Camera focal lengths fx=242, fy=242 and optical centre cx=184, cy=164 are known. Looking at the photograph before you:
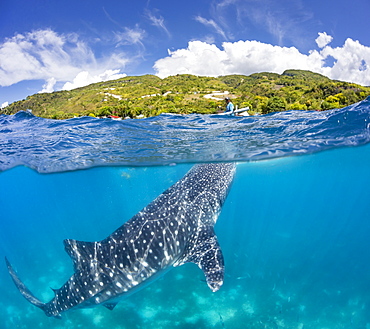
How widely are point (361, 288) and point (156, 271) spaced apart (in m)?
10.2

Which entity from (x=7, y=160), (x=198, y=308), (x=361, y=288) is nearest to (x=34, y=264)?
(x=7, y=160)

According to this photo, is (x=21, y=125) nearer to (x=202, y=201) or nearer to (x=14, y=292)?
(x=14, y=292)

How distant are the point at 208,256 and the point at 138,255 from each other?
1809 millimetres

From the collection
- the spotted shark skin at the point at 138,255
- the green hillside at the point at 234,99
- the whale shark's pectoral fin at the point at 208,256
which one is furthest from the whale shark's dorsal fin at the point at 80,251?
the green hillside at the point at 234,99

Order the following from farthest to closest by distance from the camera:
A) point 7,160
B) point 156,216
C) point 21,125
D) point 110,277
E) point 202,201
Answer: point 7,160
point 21,125
point 202,201
point 156,216
point 110,277

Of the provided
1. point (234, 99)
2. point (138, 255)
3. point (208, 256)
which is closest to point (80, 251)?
point (138, 255)

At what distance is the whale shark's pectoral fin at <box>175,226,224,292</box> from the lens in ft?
18.7

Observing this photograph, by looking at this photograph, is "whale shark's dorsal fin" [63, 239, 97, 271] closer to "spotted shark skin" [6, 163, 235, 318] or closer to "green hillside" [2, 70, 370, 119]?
"spotted shark skin" [6, 163, 235, 318]

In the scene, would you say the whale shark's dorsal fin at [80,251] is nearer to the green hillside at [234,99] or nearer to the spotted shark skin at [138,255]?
the spotted shark skin at [138,255]

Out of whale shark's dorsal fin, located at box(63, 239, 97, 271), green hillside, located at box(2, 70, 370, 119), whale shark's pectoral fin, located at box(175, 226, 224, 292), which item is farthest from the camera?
green hillside, located at box(2, 70, 370, 119)

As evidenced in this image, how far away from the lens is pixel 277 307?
9.35 m

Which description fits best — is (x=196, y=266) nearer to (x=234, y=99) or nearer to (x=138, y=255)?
(x=138, y=255)

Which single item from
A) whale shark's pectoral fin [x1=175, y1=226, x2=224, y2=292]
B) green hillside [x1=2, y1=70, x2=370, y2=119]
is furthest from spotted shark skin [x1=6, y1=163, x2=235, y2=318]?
green hillside [x1=2, y1=70, x2=370, y2=119]

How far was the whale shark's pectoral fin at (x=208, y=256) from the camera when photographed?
569 centimetres
